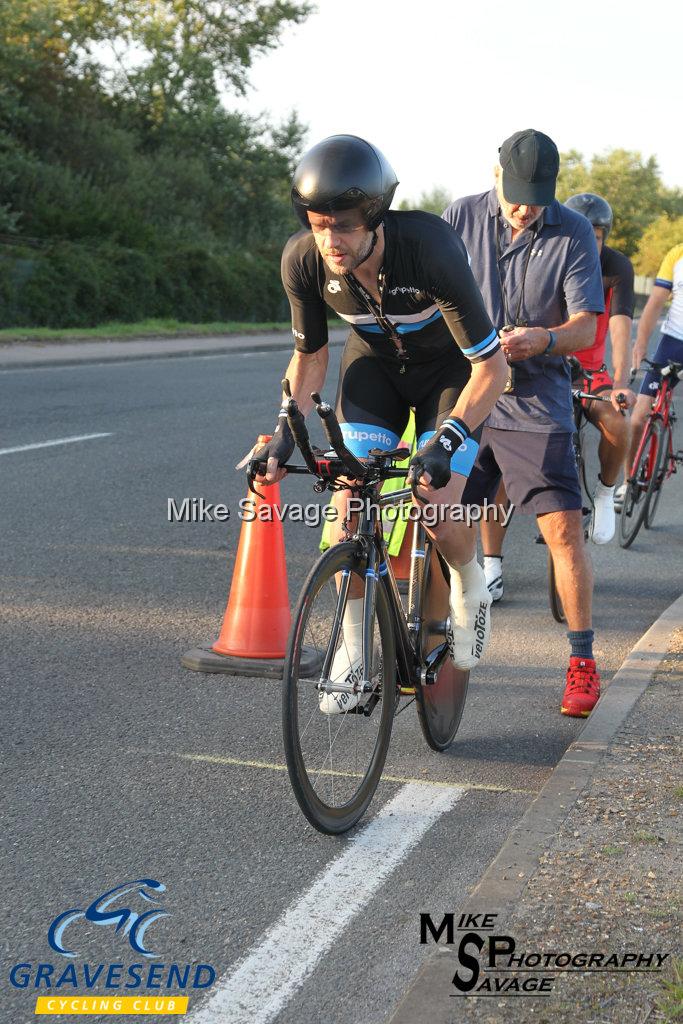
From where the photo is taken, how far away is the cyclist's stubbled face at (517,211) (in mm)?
5090

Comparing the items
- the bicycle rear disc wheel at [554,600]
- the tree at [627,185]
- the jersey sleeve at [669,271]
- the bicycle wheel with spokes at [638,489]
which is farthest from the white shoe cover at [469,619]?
the tree at [627,185]

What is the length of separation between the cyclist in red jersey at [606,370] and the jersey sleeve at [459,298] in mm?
3434

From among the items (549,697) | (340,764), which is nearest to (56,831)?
(340,764)

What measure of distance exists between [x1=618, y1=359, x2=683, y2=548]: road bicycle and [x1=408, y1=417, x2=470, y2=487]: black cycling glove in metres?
4.91

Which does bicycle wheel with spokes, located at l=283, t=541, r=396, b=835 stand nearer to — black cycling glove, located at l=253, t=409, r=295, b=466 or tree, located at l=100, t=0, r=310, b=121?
black cycling glove, located at l=253, t=409, r=295, b=466

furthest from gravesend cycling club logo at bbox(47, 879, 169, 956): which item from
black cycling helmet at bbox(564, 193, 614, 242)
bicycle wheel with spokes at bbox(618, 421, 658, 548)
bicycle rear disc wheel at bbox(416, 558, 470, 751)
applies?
bicycle wheel with spokes at bbox(618, 421, 658, 548)

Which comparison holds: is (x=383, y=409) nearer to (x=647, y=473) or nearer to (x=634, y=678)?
(x=634, y=678)

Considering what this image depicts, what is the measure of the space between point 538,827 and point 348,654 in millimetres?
727

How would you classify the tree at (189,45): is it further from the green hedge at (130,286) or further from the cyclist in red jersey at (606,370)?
the cyclist in red jersey at (606,370)

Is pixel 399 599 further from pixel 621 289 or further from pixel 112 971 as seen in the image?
pixel 621 289

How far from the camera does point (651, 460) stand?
845cm

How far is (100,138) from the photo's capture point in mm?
37438

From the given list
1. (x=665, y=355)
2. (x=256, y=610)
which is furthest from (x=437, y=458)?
(x=665, y=355)

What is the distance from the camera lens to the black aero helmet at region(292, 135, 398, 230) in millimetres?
3455
